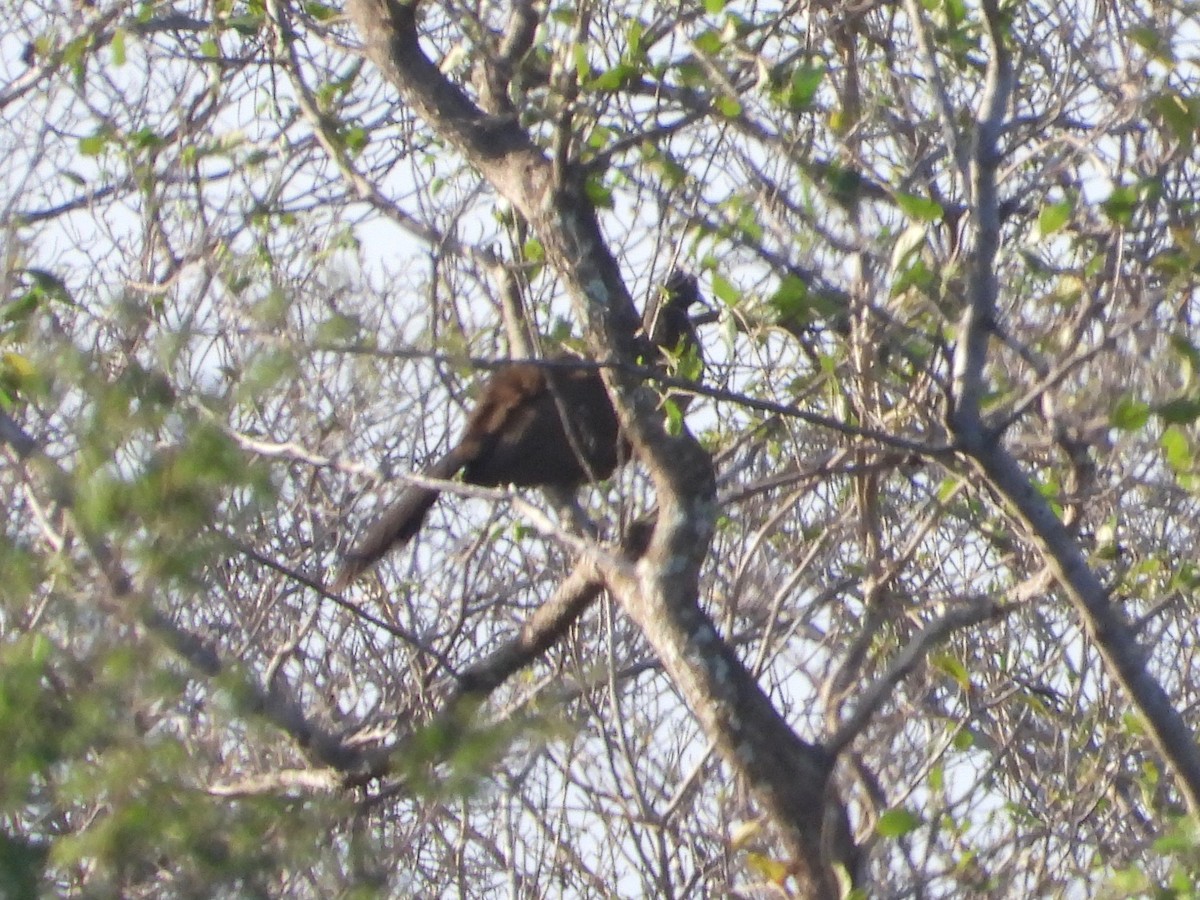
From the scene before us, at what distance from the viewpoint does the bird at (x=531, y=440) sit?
15.5ft

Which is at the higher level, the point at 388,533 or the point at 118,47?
the point at 118,47

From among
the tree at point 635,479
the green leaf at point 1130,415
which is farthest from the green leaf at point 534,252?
the green leaf at point 1130,415

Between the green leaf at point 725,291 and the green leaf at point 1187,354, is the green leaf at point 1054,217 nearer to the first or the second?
the green leaf at point 1187,354

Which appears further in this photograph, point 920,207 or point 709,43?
point 709,43

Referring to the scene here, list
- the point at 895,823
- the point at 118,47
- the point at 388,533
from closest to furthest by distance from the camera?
the point at 895,823 < the point at 118,47 < the point at 388,533

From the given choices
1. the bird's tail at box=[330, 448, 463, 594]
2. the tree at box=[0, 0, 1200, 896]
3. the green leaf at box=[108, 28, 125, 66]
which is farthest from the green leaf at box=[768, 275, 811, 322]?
the green leaf at box=[108, 28, 125, 66]

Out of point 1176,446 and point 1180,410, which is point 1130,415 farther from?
point 1176,446

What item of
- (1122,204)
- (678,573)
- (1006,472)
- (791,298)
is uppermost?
(678,573)

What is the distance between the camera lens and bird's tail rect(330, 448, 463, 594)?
5262mm

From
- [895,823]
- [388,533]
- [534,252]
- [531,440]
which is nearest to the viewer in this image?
[895,823]

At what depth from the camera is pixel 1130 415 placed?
3.36 meters

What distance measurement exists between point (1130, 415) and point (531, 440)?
2.67 metres

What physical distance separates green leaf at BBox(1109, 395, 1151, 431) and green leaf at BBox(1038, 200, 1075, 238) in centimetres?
36

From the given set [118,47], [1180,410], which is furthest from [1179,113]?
[118,47]
